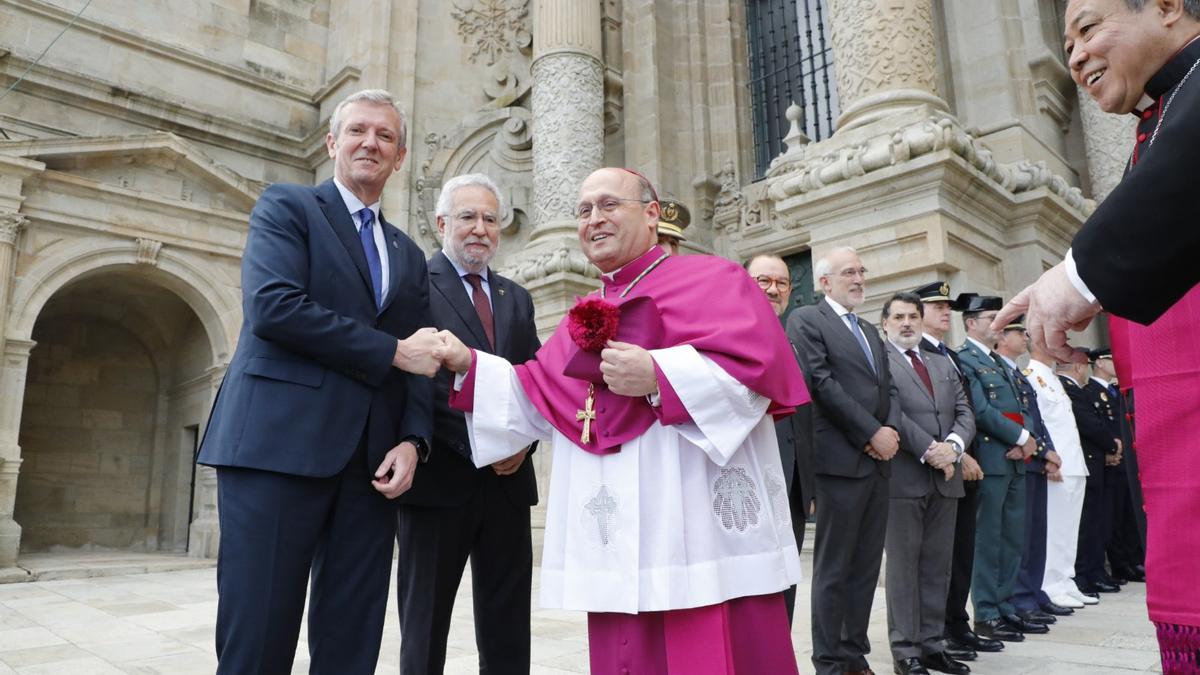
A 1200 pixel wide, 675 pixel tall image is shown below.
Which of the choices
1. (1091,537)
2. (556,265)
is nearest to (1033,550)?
(1091,537)

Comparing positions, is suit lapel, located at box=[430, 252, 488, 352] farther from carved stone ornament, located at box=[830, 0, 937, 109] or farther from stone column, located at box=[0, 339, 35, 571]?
stone column, located at box=[0, 339, 35, 571]

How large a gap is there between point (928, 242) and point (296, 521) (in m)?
5.36

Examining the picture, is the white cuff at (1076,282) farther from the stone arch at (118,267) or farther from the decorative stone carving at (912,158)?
the stone arch at (118,267)

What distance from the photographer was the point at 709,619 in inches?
79.3

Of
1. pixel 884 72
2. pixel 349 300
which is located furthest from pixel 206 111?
pixel 349 300

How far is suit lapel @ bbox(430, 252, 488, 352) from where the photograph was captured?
311cm

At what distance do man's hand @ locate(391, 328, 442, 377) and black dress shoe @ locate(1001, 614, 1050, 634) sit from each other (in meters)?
4.17

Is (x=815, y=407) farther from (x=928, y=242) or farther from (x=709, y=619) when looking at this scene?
(x=928, y=242)

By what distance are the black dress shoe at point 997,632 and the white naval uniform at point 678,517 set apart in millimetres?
3079

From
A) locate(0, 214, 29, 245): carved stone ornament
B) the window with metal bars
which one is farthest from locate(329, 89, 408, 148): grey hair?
locate(0, 214, 29, 245): carved stone ornament

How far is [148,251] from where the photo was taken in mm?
12414

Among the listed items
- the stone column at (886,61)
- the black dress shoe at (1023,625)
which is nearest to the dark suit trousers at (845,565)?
the black dress shoe at (1023,625)

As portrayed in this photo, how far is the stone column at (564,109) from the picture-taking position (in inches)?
404

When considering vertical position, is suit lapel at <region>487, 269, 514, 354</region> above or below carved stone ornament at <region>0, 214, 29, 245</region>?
below
